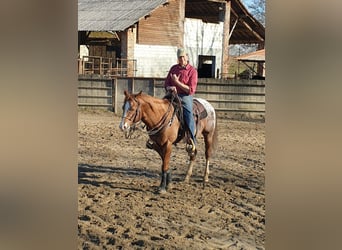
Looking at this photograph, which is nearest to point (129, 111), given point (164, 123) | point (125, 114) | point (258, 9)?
point (125, 114)

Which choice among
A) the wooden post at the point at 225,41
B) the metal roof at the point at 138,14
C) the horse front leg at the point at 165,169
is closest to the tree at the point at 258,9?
the metal roof at the point at 138,14

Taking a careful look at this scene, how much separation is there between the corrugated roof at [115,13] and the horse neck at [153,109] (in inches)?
12.3

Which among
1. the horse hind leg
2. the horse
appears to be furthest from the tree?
the horse hind leg

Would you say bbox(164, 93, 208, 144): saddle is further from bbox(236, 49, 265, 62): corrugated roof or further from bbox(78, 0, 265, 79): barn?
bbox(236, 49, 265, 62): corrugated roof

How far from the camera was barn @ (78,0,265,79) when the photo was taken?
1773 millimetres

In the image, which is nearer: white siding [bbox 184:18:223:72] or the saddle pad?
white siding [bbox 184:18:223:72]

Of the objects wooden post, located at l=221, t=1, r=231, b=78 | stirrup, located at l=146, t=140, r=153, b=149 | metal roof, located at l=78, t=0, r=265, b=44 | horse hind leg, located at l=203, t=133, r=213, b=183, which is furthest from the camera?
stirrup, located at l=146, t=140, r=153, b=149

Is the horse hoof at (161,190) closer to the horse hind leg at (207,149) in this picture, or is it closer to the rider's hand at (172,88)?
the horse hind leg at (207,149)

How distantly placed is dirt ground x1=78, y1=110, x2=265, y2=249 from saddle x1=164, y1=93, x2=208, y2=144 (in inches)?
3.0

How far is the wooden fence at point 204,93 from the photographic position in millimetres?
1892
